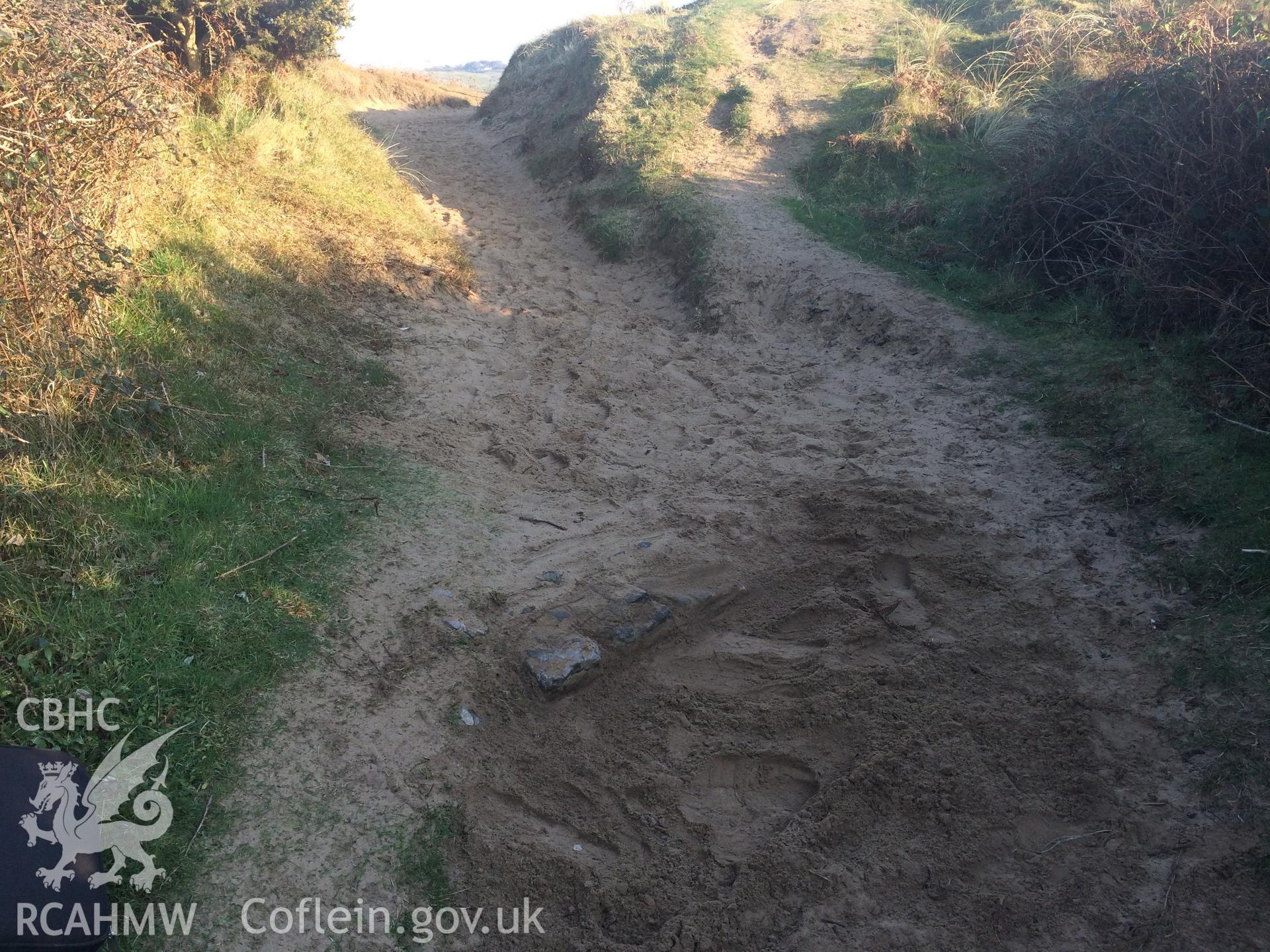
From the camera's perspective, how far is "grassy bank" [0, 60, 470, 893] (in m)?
3.14

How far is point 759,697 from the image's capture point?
3.71 metres

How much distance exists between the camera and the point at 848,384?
627 cm

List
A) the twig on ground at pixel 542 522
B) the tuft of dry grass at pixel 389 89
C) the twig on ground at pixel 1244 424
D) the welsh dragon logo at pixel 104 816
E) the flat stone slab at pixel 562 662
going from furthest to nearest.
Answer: the tuft of dry grass at pixel 389 89 → the twig on ground at pixel 542 522 → the twig on ground at pixel 1244 424 → the flat stone slab at pixel 562 662 → the welsh dragon logo at pixel 104 816

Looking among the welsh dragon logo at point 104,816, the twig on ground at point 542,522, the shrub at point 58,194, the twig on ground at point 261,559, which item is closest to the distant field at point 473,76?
the shrub at point 58,194

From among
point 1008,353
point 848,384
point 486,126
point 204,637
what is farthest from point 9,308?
point 486,126

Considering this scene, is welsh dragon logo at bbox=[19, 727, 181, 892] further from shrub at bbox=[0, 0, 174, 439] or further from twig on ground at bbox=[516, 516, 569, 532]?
twig on ground at bbox=[516, 516, 569, 532]

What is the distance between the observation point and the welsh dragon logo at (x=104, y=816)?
8.34 ft

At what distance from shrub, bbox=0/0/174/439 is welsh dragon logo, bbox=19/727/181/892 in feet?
5.73

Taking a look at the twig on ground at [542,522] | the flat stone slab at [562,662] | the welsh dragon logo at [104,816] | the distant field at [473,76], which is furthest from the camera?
the distant field at [473,76]

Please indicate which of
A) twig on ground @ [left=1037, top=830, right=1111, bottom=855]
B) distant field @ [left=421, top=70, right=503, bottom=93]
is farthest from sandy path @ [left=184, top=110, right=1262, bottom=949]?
distant field @ [left=421, top=70, right=503, bottom=93]

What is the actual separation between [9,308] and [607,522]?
3207 millimetres

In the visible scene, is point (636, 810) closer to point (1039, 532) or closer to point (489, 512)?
point (489, 512)

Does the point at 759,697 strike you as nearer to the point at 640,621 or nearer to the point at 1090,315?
the point at 640,621

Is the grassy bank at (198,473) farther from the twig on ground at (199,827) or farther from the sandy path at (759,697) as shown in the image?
the sandy path at (759,697)
